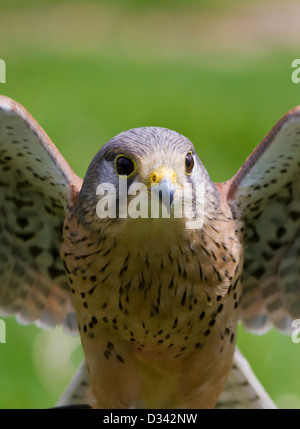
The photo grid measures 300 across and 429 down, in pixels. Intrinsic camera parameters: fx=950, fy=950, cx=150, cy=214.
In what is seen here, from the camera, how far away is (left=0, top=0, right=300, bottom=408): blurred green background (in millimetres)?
7152

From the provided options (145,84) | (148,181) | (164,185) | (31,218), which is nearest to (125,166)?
(148,181)

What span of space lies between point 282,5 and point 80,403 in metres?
14.9

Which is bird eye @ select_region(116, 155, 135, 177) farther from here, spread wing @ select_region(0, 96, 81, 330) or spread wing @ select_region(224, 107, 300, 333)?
spread wing @ select_region(224, 107, 300, 333)

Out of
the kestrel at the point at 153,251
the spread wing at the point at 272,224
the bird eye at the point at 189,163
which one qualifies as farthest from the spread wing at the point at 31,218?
the spread wing at the point at 272,224

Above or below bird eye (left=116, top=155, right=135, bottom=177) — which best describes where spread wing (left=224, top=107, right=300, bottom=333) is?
below

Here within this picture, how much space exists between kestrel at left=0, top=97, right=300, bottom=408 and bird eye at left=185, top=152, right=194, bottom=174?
0.02 metres

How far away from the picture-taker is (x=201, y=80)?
14.1 meters

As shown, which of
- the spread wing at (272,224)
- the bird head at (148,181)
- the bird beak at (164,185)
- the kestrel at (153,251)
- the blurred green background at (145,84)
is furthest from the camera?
the blurred green background at (145,84)

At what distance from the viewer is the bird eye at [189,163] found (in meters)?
4.46

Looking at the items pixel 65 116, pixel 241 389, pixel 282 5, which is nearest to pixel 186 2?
pixel 282 5

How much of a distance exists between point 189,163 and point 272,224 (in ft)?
3.27

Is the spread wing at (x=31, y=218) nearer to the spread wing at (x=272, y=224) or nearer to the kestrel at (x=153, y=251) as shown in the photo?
the kestrel at (x=153, y=251)

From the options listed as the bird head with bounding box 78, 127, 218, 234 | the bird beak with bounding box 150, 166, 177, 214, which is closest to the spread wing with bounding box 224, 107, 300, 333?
the bird head with bounding box 78, 127, 218, 234

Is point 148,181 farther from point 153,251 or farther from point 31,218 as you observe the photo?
point 31,218
